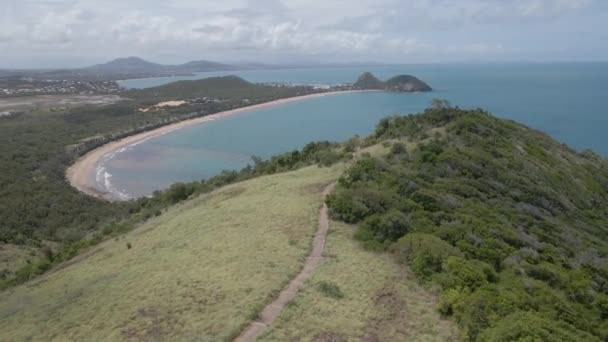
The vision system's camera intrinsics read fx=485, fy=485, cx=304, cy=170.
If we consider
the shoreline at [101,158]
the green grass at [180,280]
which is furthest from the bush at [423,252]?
the shoreline at [101,158]

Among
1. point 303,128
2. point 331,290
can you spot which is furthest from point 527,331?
point 303,128

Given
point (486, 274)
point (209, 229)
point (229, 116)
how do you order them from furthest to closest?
point (229, 116), point (209, 229), point (486, 274)

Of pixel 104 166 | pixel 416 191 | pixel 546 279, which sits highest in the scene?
pixel 416 191

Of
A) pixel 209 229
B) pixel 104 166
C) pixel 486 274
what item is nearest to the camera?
pixel 486 274

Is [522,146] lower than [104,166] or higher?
higher

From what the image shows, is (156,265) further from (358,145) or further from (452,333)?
(358,145)

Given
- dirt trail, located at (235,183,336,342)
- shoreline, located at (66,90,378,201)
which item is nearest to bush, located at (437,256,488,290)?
dirt trail, located at (235,183,336,342)

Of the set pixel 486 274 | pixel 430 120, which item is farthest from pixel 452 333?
pixel 430 120
